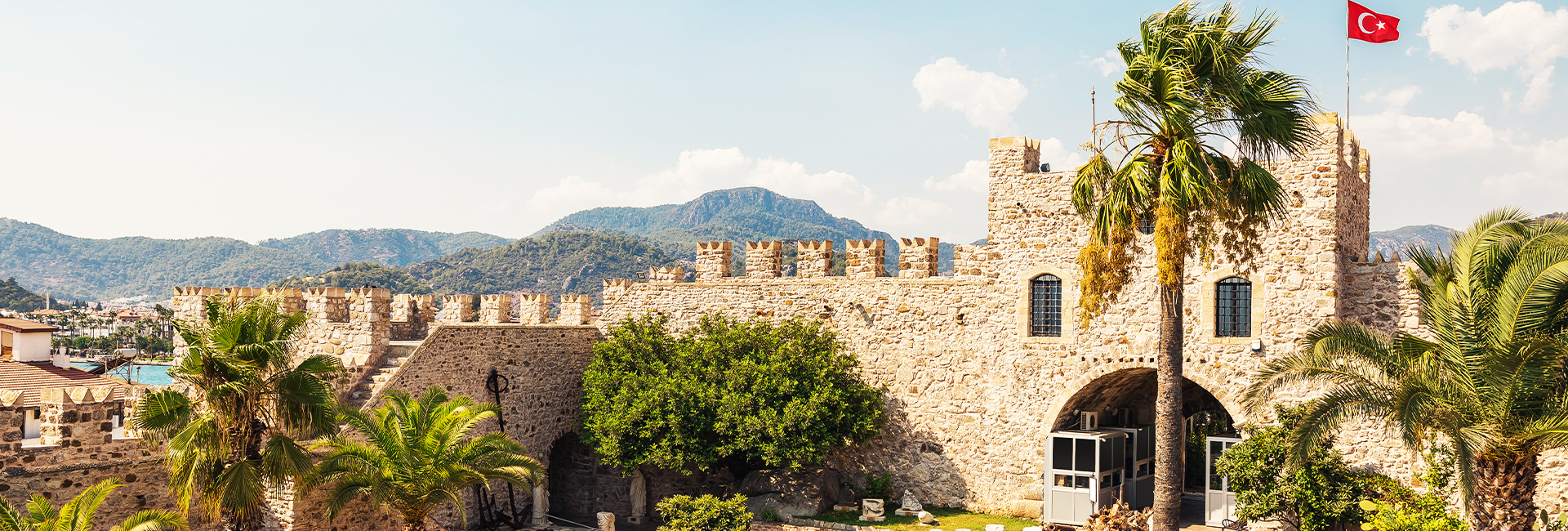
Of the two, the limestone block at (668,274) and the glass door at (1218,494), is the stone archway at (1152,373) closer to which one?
the glass door at (1218,494)

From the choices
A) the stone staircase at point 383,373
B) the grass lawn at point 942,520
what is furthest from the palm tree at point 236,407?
the grass lawn at point 942,520

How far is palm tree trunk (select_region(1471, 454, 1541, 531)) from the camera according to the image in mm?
11836

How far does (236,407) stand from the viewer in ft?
41.1

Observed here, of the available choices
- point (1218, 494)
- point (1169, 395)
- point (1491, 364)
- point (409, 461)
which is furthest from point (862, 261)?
point (1491, 364)

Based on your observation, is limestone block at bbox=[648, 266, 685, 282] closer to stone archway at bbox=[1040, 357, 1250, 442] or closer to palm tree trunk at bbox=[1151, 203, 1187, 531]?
stone archway at bbox=[1040, 357, 1250, 442]

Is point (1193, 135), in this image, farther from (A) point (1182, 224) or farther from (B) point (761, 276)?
(B) point (761, 276)

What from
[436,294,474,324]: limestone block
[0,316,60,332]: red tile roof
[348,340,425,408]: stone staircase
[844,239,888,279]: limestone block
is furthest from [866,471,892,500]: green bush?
[0,316,60,332]: red tile roof

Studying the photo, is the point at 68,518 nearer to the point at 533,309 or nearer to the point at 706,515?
the point at 706,515

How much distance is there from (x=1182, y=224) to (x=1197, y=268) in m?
5.58

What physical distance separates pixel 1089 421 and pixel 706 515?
23.6ft

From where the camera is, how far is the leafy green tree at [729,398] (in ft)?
59.5

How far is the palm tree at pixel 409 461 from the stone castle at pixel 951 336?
1.62 meters

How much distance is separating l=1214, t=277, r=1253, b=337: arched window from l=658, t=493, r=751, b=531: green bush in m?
7.94

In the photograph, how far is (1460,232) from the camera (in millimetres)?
12344
